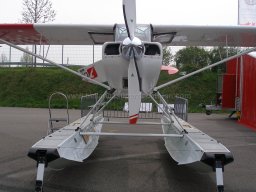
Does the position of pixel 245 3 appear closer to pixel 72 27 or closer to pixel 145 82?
pixel 72 27

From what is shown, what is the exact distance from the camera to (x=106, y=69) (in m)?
6.05

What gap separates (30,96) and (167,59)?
9866mm

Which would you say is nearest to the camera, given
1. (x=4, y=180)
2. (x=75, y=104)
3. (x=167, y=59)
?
(x=4, y=180)

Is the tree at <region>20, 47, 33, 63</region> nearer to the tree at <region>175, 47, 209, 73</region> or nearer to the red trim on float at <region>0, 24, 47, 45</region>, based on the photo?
the tree at <region>175, 47, 209, 73</region>

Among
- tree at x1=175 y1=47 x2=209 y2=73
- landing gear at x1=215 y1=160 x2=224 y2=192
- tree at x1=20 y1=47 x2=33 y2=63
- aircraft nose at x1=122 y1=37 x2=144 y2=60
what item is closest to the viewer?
landing gear at x1=215 y1=160 x2=224 y2=192

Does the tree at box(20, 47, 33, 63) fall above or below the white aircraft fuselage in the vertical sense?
above

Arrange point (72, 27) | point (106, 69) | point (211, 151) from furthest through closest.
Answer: point (72, 27), point (106, 69), point (211, 151)

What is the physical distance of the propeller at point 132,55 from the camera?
5613 millimetres

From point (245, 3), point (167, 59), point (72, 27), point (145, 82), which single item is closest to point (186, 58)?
point (167, 59)

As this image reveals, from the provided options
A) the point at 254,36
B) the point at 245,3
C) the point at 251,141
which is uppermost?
the point at 245,3

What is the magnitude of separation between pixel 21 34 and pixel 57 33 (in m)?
0.95

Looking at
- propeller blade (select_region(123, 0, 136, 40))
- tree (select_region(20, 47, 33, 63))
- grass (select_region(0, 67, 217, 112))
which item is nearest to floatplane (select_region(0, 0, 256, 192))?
propeller blade (select_region(123, 0, 136, 40))

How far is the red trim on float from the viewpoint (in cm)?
831

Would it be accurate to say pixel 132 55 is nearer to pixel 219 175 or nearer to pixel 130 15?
pixel 130 15
